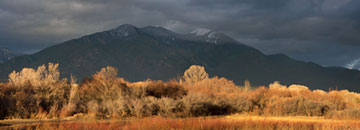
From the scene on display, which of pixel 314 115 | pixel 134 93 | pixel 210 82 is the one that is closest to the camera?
pixel 314 115

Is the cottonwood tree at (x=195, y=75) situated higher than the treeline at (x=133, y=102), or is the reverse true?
the cottonwood tree at (x=195, y=75)

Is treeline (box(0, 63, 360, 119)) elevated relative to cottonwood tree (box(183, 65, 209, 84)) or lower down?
lower down

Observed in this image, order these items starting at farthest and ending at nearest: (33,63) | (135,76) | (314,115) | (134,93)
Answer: (33,63), (135,76), (134,93), (314,115)

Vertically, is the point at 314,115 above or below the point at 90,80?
below

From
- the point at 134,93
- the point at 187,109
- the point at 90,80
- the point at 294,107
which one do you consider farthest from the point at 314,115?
the point at 90,80

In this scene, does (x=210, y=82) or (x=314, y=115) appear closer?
(x=314, y=115)

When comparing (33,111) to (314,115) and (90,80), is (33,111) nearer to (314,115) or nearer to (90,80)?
(90,80)

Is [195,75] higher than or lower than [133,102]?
higher

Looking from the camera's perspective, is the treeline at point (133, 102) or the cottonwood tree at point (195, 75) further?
the cottonwood tree at point (195, 75)

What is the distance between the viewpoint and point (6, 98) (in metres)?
24.0

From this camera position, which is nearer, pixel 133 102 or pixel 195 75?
pixel 133 102

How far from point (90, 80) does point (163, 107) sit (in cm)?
1090

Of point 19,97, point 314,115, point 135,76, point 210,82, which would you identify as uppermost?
point 135,76

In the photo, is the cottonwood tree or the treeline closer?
the treeline
